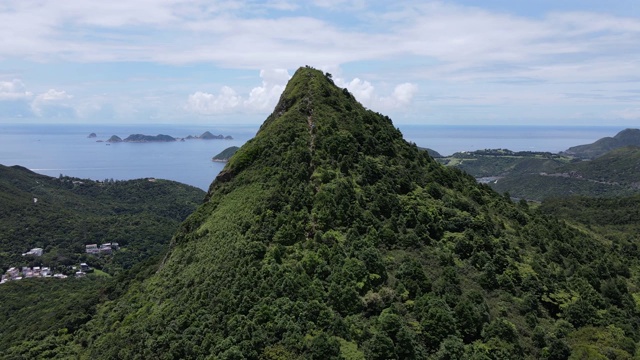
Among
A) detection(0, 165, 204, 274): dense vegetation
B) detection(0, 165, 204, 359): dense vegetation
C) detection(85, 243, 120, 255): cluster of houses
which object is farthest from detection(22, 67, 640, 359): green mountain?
detection(85, 243, 120, 255): cluster of houses

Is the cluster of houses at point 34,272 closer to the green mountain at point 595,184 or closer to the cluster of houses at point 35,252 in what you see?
the cluster of houses at point 35,252

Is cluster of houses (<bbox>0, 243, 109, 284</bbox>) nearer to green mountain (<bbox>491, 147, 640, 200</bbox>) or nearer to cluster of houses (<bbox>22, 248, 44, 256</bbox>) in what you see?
cluster of houses (<bbox>22, 248, 44, 256</bbox>)

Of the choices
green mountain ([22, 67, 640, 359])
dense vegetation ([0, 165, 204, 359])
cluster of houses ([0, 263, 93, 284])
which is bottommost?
cluster of houses ([0, 263, 93, 284])

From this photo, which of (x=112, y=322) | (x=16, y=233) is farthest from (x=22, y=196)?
(x=112, y=322)

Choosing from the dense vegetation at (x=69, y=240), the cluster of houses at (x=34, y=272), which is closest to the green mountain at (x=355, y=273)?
the dense vegetation at (x=69, y=240)

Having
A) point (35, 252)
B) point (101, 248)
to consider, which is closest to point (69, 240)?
point (101, 248)

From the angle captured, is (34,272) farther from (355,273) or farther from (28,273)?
(355,273)

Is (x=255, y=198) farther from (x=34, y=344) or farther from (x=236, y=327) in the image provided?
(x=34, y=344)
